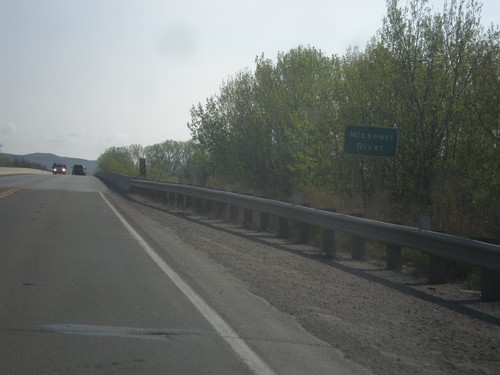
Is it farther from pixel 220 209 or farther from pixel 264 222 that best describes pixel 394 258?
pixel 220 209

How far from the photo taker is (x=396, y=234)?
40.6 ft

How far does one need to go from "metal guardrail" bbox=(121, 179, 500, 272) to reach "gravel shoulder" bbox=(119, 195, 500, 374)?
615mm

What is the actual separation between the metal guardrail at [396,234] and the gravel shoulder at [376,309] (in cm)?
61

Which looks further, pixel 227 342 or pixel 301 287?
pixel 301 287

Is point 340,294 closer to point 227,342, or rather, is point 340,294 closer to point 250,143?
point 227,342

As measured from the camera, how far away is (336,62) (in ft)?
107

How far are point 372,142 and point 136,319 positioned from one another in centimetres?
1218

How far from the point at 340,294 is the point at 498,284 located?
7.73ft

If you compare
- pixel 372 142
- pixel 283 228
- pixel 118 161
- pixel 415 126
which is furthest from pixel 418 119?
pixel 118 161

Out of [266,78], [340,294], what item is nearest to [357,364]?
[340,294]

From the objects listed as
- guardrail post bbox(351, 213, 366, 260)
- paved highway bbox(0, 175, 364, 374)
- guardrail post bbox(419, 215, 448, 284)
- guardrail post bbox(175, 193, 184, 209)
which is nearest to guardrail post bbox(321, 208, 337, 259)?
guardrail post bbox(351, 213, 366, 260)

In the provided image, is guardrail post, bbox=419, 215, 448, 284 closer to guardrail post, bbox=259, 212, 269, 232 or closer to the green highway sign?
the green highway sign

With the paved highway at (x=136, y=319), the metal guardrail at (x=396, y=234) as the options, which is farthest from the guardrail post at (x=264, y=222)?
the paved highway at (x=136, y=319)

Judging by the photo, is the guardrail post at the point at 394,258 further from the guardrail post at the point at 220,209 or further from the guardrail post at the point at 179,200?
the guardrail post at the point at 179,200
